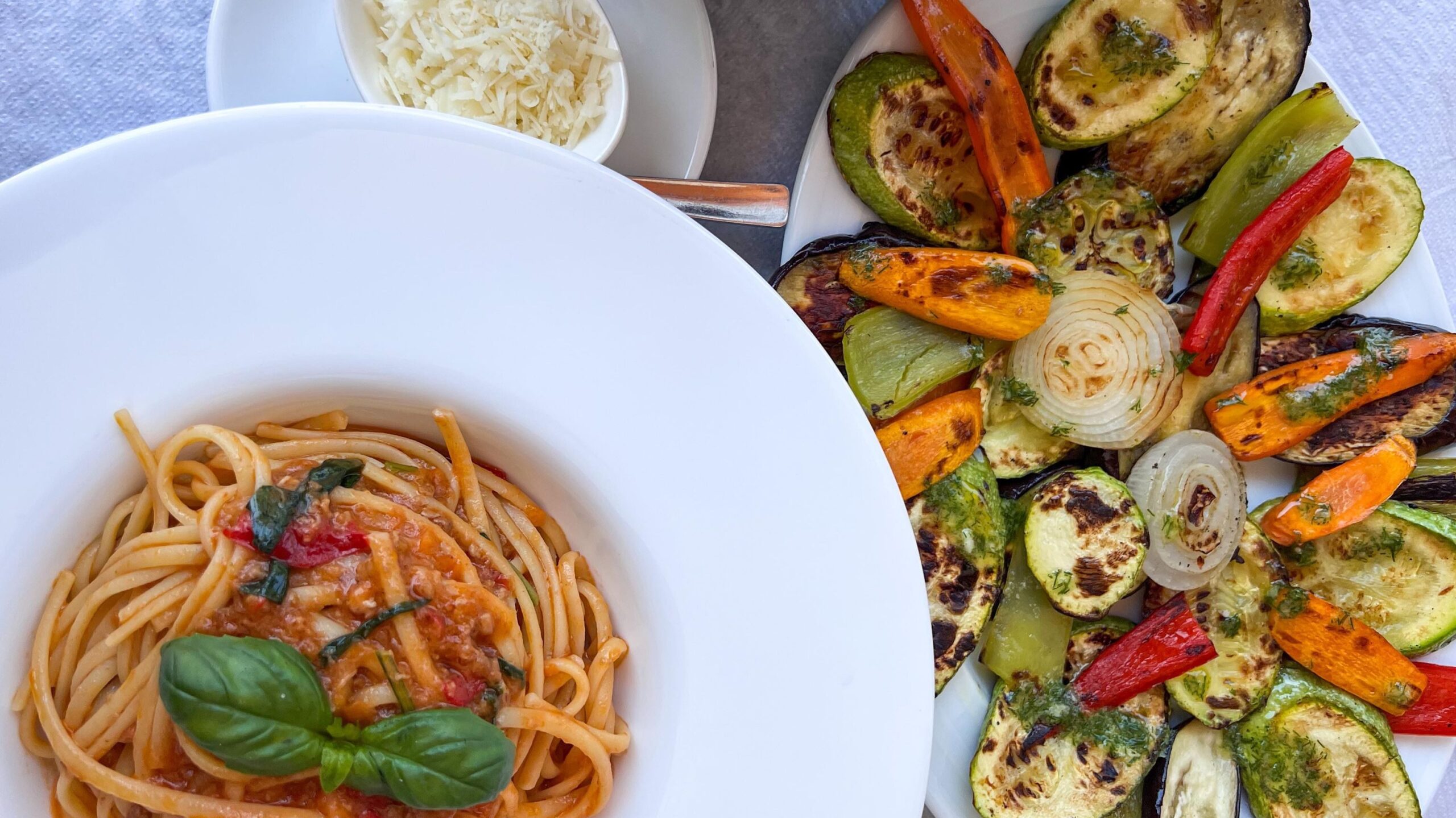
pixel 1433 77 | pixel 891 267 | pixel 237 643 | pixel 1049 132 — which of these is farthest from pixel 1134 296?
pixel 237 643

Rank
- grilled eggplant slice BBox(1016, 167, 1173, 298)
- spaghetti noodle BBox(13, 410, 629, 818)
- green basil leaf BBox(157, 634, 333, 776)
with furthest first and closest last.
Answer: grilled eggplant slice BBox(1016, 167, 1173, 298)
spaghetti noodle BBox(13, 410, 629, 818)
green basil leaf BBox(157, 634, 333, 776)

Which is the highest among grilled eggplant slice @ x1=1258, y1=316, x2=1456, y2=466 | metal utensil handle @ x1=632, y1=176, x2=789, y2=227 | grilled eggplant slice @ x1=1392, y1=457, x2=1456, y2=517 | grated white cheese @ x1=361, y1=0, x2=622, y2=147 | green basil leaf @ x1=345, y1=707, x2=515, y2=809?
grated white cheese @ x1=361, y1=0, x2=622, y2=147

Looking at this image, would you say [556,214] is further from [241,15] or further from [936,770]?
[936,770]

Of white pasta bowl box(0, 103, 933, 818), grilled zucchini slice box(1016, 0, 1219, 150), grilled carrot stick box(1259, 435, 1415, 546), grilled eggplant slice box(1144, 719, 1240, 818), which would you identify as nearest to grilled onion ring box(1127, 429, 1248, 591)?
grilled carrot stick box(1259, 435, 1415, 546)

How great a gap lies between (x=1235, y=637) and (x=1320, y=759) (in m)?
0.32

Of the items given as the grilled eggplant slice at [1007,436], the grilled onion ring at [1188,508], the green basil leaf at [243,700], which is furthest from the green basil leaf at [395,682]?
the grilled onion ring at [1188,508]

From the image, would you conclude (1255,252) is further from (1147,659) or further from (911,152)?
(1147,659)

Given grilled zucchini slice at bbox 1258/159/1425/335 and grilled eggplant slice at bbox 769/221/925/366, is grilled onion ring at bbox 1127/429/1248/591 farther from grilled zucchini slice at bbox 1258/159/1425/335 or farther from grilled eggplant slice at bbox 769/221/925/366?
grilled eggplant slice at bbox 769/221/925/366

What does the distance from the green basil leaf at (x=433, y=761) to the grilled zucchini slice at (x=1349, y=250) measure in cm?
179

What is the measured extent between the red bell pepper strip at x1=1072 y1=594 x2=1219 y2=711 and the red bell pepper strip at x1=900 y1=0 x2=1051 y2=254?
82 cm

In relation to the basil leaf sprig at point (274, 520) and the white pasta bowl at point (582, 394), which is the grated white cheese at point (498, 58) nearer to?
the white pasta bowl at point (582, 394)

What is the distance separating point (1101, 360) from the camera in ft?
6.56

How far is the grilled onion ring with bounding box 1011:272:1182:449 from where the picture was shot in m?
2.00

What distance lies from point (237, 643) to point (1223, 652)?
1869mm
